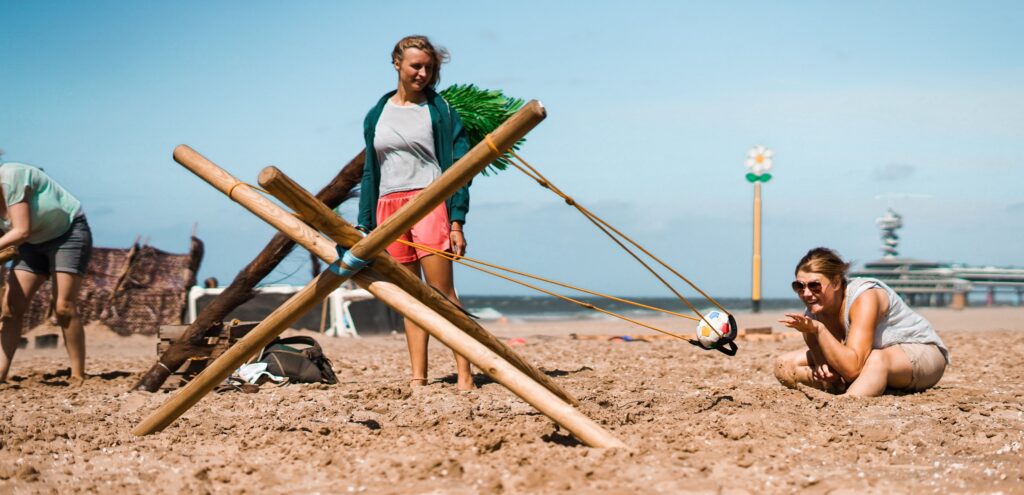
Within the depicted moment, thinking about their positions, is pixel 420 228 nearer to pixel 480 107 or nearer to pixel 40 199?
pixel 480 107

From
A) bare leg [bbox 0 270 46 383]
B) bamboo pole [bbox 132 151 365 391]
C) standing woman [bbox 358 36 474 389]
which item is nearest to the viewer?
standing woman [bbox 358 36 474 389]

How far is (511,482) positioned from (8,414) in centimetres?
318

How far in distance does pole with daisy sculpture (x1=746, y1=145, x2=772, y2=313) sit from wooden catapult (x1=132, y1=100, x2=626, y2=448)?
16684 millimetres

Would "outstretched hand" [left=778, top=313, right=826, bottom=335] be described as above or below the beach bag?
above

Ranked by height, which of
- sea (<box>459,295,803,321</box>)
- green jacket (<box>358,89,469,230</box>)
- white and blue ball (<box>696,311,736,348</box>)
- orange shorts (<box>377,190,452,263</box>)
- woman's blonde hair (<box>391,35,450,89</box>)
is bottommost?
sea (<box>459,295,803,321</box>)

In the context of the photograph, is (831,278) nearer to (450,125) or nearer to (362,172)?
(450,125)

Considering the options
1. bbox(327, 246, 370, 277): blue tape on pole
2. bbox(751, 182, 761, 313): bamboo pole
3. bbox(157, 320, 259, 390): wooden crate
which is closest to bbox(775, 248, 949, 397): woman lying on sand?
bbox(327, 246, 370, 277): blue tape on pole

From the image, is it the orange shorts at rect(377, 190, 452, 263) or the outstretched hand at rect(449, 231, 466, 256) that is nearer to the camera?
the outstretched hand at rect(449, 231, 466, 256)

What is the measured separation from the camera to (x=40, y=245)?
5.98 meters

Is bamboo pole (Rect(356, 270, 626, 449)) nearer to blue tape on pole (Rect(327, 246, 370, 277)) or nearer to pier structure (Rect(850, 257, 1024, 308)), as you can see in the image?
blue tape on pole (Rect(327, 246, 370, 277))

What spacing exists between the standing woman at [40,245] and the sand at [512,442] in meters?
0.66

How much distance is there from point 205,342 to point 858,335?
402 centimetres

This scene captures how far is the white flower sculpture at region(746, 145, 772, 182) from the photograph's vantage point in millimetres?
19672

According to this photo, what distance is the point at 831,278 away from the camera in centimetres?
473
